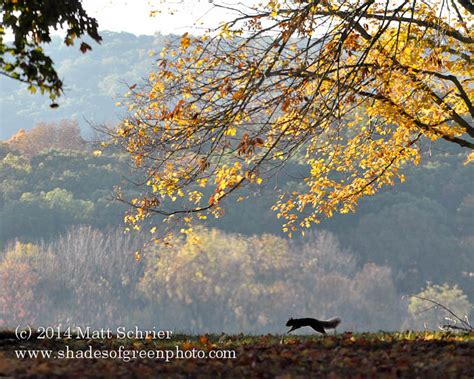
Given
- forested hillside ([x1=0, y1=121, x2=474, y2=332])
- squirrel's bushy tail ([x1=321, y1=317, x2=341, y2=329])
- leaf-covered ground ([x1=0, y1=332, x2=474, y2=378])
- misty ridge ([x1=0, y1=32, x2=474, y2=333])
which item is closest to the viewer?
leaf-covered ground ([x1=0, y1=332, x2=474, y2=378])

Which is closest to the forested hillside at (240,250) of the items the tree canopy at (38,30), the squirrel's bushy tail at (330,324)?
the squirrel's bushy tail at (330,324)

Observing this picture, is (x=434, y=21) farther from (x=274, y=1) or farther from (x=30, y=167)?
(x=30, y=167)

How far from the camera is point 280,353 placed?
8.30m

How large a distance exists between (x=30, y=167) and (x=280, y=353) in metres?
54.9

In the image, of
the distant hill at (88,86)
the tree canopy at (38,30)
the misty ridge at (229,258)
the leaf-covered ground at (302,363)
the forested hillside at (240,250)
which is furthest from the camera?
the distant hill at (88,86)

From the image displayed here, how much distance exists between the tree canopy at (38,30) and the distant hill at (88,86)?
344 ft

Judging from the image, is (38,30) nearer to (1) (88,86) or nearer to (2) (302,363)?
(2) (302,363)

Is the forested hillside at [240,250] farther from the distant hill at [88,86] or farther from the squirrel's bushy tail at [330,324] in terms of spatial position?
the distant hill at [88,86]

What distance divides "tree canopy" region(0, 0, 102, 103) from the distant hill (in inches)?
4127

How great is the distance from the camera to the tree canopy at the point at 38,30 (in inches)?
366

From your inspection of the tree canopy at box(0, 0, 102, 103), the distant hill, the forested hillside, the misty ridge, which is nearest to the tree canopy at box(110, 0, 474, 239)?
the tree canopy at box(0, 0, 102, 103)

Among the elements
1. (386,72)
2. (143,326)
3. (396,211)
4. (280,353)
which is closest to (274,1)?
(386,72)

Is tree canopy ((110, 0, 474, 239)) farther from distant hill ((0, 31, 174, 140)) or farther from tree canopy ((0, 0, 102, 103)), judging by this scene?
distant hill ((0, 31, 174, 140))

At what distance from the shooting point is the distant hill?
123312 millimetres
